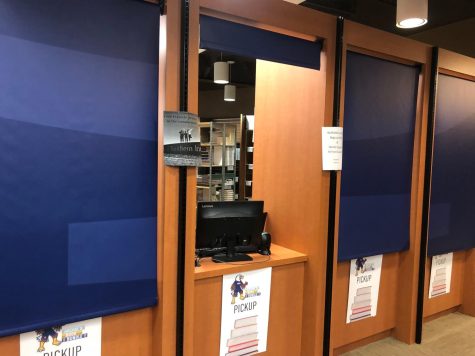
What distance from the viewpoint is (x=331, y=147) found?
2365 millimetres

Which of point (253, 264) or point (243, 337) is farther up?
point (253, 264)

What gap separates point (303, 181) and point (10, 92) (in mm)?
1767

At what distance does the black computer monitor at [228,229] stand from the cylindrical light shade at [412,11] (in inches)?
62.6

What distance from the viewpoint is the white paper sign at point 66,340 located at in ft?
5.46

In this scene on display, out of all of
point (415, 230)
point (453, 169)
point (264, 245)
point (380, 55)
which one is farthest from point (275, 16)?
point (453, 169)

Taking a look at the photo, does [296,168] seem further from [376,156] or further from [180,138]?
[180,138]

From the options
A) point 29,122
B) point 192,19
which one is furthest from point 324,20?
point 29,122

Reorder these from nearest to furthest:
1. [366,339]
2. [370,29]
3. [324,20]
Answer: [324,20], [370,29], [366,339]

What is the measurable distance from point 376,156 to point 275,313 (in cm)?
133

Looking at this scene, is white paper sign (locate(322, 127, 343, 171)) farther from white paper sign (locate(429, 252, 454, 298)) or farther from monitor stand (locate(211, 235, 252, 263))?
white paper sign (locate(429, 252, 454, 298))

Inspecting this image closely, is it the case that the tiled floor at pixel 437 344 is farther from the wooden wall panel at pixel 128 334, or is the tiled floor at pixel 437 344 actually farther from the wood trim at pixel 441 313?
the wooden wall panel at pixel 128 334

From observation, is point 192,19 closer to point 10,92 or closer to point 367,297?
point 10,92

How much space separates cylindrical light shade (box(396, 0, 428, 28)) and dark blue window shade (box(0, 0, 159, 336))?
1686 mm

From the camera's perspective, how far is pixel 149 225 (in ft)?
6.09
